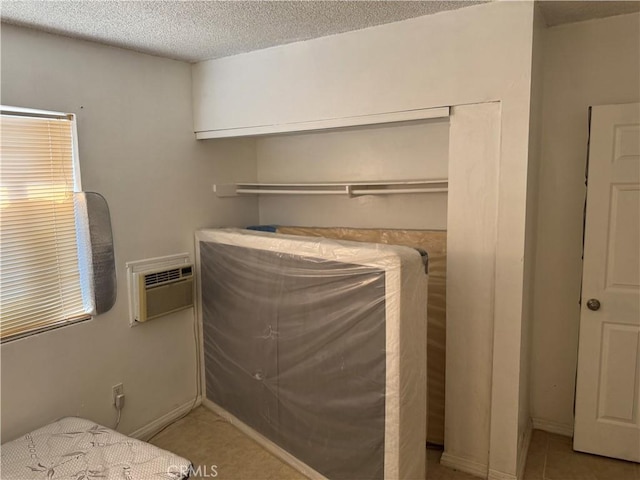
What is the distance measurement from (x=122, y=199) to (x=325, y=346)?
150 centimetres

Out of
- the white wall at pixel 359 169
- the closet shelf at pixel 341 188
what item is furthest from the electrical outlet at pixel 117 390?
the white wall at pixel 359 169

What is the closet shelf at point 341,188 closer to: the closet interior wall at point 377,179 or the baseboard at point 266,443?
the closet interior wall at point 377,179

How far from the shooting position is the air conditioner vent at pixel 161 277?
2781mm

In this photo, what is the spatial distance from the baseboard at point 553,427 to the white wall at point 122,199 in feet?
7.72

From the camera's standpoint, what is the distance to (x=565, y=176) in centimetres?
263

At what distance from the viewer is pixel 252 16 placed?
215cm

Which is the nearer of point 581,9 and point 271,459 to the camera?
point 581,9

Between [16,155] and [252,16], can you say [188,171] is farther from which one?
[252,16]

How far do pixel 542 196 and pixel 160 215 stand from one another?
240 cm

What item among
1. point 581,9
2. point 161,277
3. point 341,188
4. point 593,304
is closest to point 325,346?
point 341,188

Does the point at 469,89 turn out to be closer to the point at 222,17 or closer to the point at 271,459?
the point at 222,17

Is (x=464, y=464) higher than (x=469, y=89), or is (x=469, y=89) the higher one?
(x=469, y=89)

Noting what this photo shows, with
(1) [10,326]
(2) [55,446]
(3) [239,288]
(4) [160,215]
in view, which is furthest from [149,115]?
(2) [55,446]

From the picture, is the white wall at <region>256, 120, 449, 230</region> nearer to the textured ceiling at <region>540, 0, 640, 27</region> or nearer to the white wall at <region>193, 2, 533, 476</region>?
the white wall at <region>193, 2, 533, 476</region>
